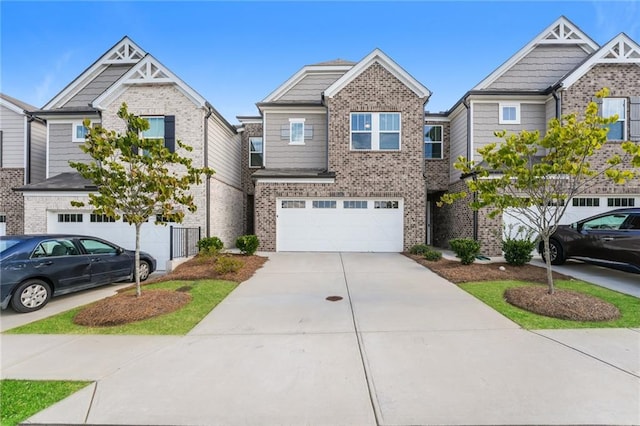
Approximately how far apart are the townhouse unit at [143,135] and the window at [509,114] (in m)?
12.7

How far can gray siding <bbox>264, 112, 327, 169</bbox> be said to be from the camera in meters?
14.5

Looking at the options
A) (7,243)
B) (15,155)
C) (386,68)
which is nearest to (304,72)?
(386,68)

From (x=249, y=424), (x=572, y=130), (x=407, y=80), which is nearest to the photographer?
(x=249, y=424)

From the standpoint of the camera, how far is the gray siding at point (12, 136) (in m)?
14.0

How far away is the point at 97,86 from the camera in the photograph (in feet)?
49.6

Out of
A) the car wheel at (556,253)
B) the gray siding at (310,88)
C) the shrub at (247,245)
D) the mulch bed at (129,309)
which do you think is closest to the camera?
the mulch bed at (129,309)

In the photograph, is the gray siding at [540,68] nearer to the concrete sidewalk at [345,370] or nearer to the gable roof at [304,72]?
the gable roof at [304,72]

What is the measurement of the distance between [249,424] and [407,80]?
44.6ft

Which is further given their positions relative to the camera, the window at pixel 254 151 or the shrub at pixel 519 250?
the window at pixel 254 151

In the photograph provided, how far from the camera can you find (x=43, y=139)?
1476cm

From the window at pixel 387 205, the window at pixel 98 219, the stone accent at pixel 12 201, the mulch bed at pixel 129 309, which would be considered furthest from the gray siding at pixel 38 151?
the window at pixel 387 205

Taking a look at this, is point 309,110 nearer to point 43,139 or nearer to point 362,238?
point 362,238

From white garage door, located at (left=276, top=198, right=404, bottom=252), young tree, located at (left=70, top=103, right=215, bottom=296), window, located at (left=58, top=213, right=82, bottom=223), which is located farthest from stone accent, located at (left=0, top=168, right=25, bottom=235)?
white garage door, located at (left=276, top=198, right=404, bottom=252)

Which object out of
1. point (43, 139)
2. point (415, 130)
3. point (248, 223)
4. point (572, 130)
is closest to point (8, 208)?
point (43, 139)
